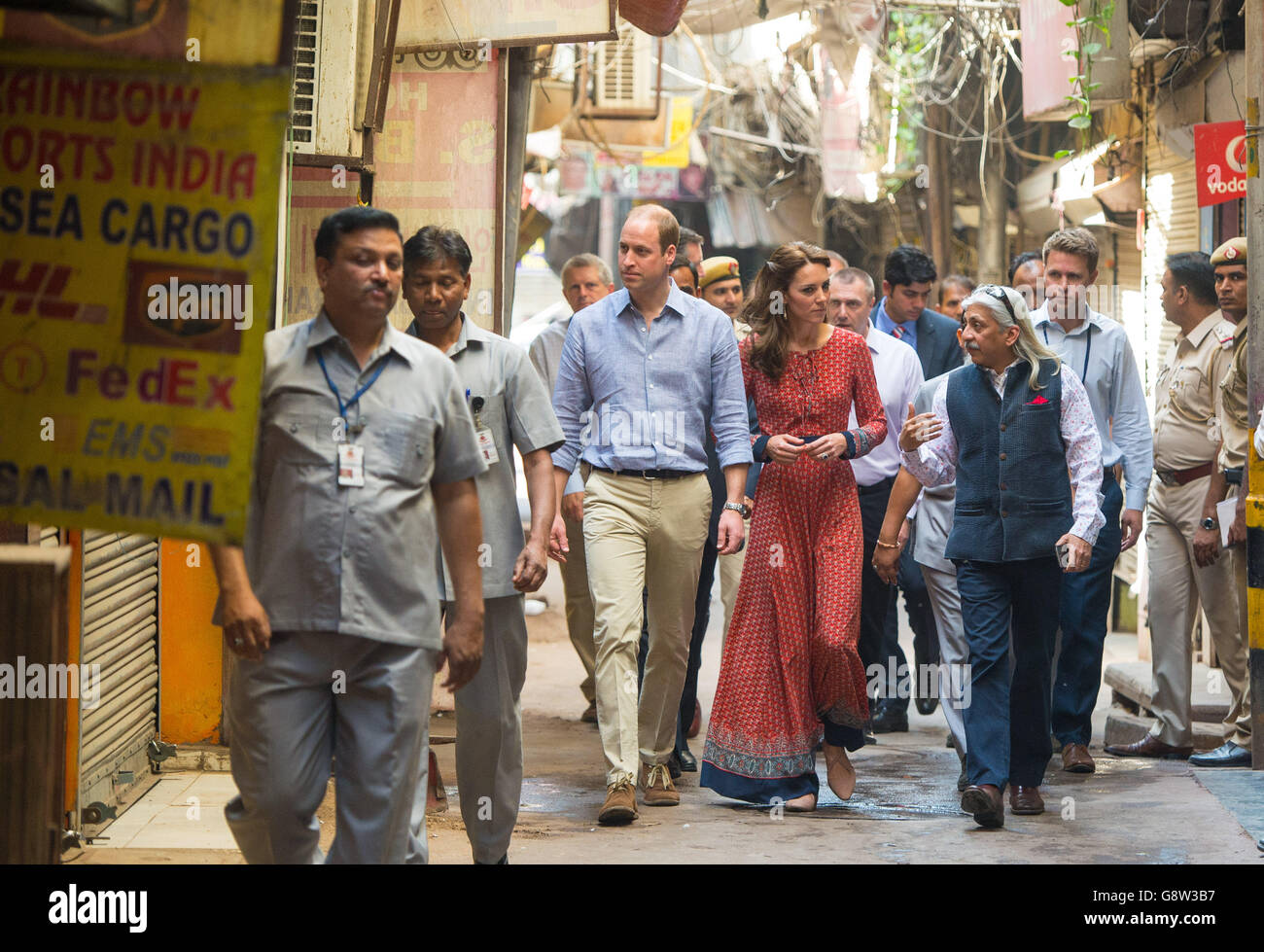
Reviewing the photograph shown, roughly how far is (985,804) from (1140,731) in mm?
2471

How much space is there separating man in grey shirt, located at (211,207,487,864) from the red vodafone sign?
555cm

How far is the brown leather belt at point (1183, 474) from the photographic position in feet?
26.1

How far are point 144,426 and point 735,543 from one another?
11.1 feet

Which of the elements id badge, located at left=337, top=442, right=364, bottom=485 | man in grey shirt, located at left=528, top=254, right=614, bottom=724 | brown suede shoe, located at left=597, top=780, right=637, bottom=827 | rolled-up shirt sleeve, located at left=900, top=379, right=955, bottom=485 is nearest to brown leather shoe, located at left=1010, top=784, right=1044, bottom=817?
rolled-up shirt sleeve, located at left=900, top=379, right=955, bottom=485

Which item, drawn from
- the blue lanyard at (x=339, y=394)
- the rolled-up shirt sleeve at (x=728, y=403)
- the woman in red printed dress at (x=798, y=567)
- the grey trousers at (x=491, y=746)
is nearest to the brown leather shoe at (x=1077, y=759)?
the woman in red printed dress at (x=798, y=567)

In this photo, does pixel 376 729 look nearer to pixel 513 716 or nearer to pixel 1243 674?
pixel 513 716

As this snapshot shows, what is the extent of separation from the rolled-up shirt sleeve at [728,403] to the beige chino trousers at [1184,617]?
248 cm

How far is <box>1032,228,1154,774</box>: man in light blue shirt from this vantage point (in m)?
7.72

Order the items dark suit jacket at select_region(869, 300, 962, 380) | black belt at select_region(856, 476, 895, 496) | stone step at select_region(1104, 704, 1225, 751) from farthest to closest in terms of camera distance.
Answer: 1. dark suit jacket at select_region(869, 300, 962, 380)
2. black belt at select_region(856, 476, 895, 496)
3. stone step at select_region(1104, 704, 1225, 751)

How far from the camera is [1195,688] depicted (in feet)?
29.5

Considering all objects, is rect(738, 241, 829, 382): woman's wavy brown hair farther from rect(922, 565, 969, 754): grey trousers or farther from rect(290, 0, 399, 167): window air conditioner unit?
rect(290, 0, 399, 167): window air conditioner unit

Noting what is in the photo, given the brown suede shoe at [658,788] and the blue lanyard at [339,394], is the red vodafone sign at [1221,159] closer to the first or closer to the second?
the brown suede shoe at [658,788]

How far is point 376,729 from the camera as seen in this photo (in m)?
4.15
